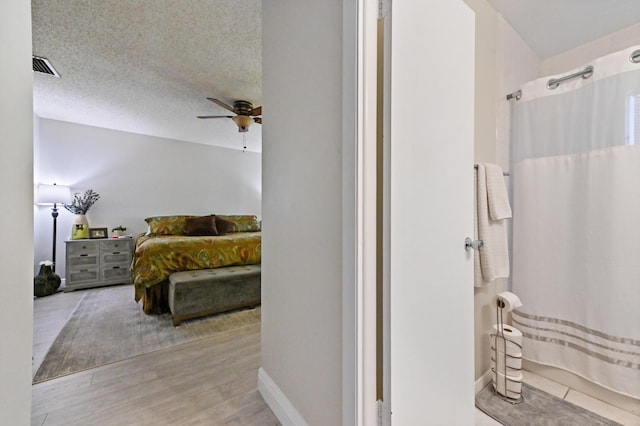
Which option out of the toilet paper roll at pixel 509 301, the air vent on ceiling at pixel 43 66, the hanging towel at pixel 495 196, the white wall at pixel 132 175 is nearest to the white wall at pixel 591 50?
the hanging towel at pixel 495 196

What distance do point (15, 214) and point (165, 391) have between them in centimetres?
136

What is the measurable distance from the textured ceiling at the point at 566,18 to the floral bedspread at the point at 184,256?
291 centimetres

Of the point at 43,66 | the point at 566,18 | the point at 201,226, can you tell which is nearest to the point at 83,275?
the point at 201,226

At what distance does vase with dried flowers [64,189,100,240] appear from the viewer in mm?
3707

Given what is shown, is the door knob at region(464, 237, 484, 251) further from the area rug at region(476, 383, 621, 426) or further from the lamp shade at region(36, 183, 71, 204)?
the lamp shade at region(36, 183, 71, 204)

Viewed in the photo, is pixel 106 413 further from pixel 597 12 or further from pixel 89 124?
pixel 89 124

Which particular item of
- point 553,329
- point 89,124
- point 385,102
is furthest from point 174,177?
point 553,329

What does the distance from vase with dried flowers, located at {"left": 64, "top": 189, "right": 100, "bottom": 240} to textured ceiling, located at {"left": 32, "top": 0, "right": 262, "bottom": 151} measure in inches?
45.8

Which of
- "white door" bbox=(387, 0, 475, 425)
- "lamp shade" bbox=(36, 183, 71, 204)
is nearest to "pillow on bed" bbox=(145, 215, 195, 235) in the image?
"lamp shade" bbox=(36, 183, 71, 204)

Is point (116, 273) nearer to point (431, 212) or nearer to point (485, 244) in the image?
point (431, 212)

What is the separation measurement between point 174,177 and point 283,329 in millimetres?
4501

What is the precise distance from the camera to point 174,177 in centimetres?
472

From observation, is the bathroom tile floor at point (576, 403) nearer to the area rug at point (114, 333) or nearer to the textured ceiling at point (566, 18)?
the area rug at point (114, 333)

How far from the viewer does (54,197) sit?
3.41 metres
